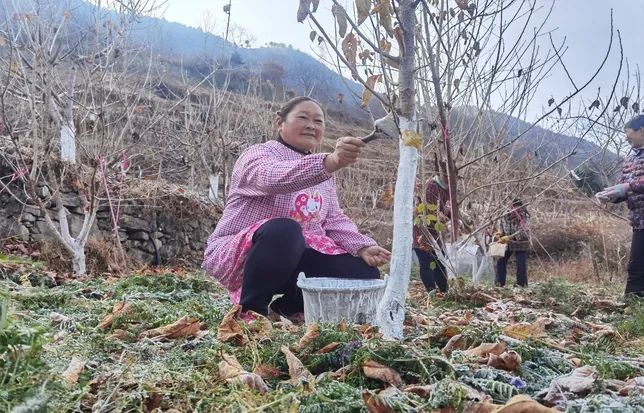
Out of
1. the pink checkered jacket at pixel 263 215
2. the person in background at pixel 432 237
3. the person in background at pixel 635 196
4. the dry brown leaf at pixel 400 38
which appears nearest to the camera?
the dry brown leaf at pixel 400 38

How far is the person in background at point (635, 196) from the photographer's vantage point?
4402mm

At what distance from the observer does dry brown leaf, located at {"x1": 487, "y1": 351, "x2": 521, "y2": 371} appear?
4.51 ft

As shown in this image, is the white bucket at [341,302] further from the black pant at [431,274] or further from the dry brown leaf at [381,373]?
the black pant at [431,274]

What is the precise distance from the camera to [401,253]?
1.93 metres

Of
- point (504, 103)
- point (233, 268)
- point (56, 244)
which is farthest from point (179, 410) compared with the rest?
point (56, 244)

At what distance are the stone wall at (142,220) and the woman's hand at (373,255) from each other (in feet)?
14.9

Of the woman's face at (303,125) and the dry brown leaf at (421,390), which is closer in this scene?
the dry brown leaf at (421,390)

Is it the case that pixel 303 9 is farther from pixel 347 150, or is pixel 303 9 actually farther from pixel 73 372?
pixel 73 372

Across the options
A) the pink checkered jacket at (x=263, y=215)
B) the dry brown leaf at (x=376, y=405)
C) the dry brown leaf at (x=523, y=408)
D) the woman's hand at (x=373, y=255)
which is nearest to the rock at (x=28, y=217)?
the pink checkered jacket at (x=263, y=215)

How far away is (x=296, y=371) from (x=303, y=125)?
1.52 m

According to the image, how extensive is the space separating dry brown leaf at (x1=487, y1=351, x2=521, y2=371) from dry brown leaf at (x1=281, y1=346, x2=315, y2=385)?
0.44 m

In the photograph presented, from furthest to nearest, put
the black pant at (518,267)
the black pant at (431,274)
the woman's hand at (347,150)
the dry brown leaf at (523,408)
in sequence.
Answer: the black pant at (518,267) → the black pant at (431,274) → the woman's hand at (347,150) → the dry brown leaf at (523,408)

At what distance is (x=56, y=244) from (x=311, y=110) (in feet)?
17.0

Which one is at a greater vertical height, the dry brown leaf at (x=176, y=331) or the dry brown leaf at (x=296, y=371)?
the dry brown leaf at (x=296, y=371)
